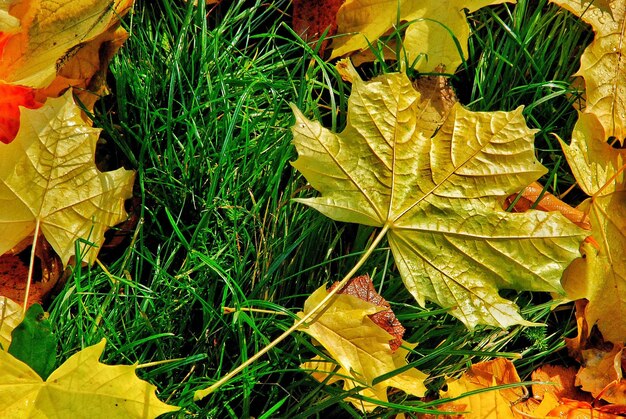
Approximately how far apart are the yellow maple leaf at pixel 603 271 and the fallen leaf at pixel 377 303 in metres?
0.43

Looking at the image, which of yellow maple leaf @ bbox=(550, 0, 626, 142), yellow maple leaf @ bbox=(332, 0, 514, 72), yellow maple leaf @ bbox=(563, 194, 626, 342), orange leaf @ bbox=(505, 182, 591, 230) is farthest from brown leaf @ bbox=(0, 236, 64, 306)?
yellow maple leaf @ bbox=(550, 0, 626, 142)

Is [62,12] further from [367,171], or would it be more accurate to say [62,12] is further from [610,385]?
[610,385]

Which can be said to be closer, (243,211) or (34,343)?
(34,343)

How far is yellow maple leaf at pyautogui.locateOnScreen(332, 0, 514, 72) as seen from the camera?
1.71m

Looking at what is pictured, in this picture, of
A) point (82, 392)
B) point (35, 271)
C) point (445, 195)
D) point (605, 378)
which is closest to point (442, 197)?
point (445, 195)

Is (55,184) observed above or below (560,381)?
above

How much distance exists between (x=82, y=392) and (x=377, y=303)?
603mm

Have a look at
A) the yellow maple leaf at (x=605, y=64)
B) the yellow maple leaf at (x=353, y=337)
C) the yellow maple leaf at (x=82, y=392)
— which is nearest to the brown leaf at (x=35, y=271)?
the yellow maple leaf at (x=82, y=392)

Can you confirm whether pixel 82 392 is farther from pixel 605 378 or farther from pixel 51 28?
pixel 605 378

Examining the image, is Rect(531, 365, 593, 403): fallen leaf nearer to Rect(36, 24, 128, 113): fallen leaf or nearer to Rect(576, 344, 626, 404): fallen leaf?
Rect(576, 344, 626, 404): fallen leaf

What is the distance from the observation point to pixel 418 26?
5.65 ft

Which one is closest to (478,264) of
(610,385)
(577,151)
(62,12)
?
(577,151)

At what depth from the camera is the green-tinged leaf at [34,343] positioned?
1.32m

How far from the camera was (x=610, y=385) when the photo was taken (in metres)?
1.67
